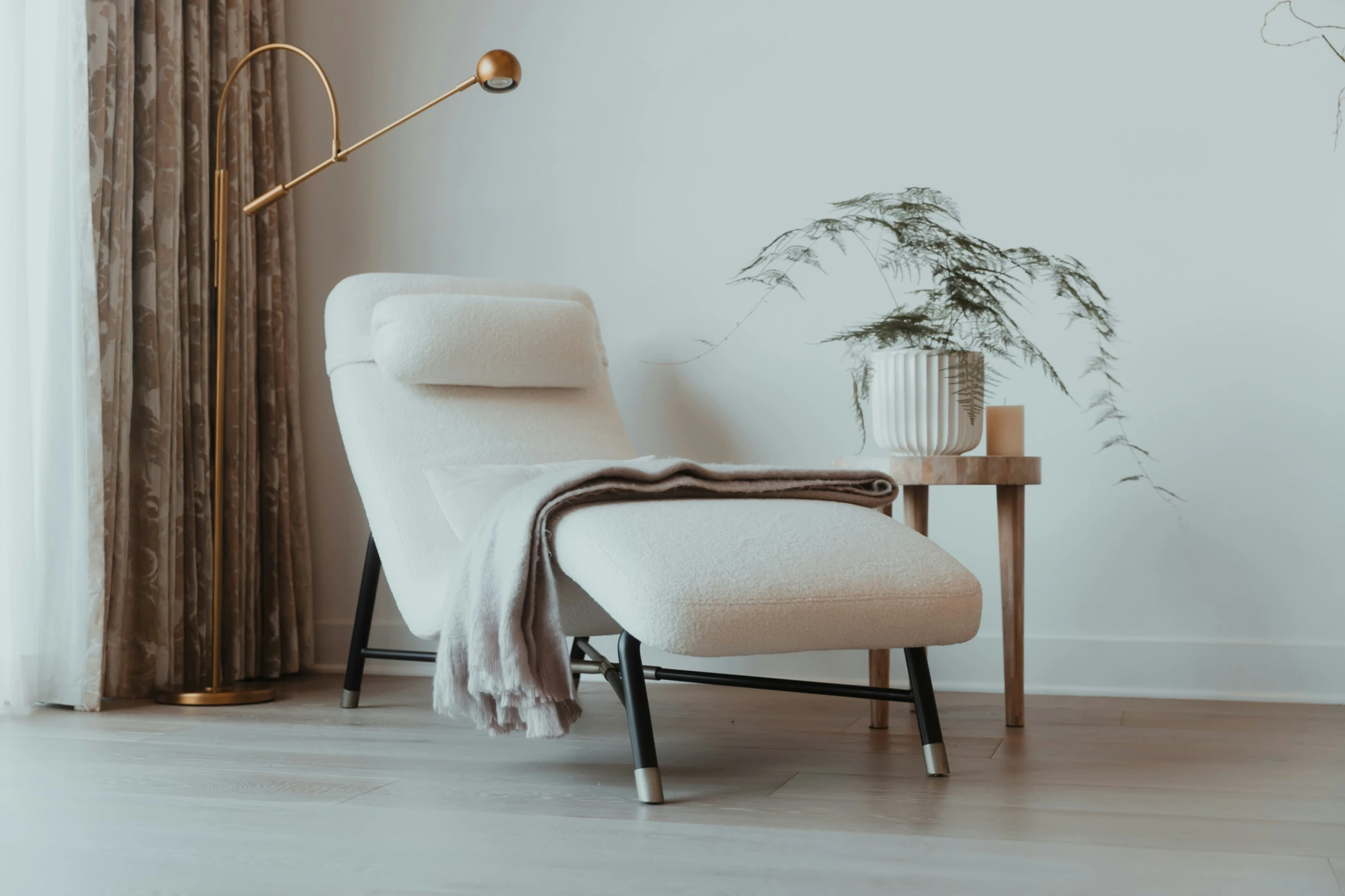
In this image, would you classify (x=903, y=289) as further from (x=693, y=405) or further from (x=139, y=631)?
(x=139, y=631)

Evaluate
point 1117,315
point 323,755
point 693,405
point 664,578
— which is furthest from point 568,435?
point 1117,315

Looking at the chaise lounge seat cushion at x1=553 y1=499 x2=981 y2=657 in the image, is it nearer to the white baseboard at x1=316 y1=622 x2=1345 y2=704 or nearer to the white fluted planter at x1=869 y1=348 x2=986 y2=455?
the white fluted planter at x1=869 y1=348 x2=986 y2=455

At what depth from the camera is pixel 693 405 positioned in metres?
2.90

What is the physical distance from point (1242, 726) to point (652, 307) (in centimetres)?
155

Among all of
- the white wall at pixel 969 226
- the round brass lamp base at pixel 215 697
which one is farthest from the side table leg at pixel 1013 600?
the round brass lamp base at pixel 215 697

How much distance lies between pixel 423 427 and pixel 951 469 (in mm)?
981

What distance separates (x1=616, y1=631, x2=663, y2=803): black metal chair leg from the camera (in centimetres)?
161

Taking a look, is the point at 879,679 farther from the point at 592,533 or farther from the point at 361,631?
the point at 361,631

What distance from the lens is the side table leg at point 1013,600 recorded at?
2.24 meters

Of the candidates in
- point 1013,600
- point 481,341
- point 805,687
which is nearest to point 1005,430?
point 1013,600

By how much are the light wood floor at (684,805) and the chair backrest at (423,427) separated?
345mm

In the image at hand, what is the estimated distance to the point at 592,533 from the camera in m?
1.60

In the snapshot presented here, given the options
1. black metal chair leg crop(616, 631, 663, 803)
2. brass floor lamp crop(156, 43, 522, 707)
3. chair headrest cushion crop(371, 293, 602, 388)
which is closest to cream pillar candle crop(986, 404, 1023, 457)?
chair headrest cushion crop(371, 293, 602, 388)

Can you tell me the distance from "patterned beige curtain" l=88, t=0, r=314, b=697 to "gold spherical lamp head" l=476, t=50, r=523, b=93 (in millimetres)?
814
